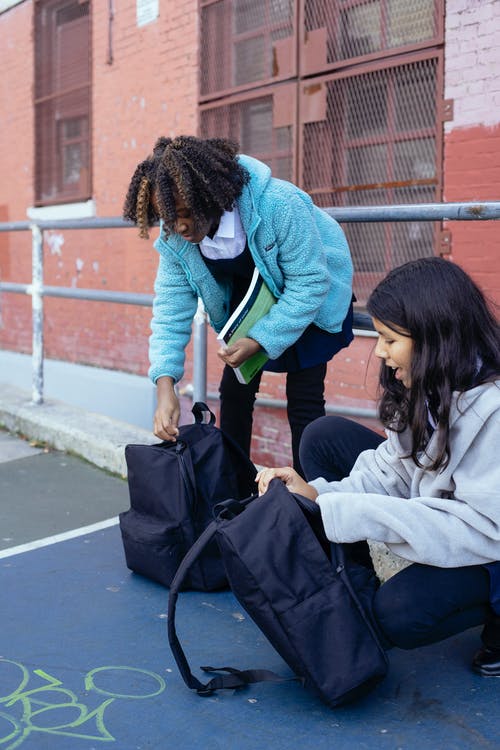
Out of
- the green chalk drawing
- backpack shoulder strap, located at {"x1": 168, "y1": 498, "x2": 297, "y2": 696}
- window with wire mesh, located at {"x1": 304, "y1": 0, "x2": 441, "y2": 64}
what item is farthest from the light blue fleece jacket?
window with wire mesh, located at {"x1": 304, "y1": 0, "x2": 441, "y2": 64}

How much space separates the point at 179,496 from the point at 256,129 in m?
3.91

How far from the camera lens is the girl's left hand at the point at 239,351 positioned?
8.59ft

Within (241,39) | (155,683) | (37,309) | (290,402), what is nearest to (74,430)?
(37,309)

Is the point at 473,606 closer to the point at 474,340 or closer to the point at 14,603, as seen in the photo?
Answer: the point at 474,340

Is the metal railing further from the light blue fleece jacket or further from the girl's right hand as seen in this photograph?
the girl's right hand

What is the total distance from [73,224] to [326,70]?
1.95m

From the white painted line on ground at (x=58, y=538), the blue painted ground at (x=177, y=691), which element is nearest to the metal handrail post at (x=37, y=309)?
the white painted line on ground at (x=58, y=538)

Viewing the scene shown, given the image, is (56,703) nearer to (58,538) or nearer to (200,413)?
(200,413)

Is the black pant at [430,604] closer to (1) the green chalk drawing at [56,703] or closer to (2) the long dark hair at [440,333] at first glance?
(2) the long dark hair at [440,333]

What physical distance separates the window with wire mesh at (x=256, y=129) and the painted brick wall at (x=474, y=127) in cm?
128

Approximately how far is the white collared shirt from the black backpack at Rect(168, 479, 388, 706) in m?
0.89

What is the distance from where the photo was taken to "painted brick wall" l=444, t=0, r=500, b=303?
14.7 ft

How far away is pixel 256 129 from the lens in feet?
19.7

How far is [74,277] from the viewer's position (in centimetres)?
789
